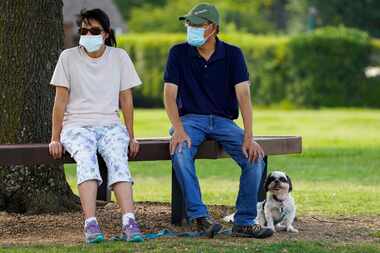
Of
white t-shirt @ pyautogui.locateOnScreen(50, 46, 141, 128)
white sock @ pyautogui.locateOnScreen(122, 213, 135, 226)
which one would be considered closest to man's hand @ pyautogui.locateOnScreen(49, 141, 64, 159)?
white t-shirt @ pyautogui.locateOnScreen(50, 46, 141, 128)

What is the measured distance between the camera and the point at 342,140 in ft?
74.3

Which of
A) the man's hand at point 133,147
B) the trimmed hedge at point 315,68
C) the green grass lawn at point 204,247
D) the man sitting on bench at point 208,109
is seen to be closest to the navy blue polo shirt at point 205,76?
the man sitting on bench at point 208,109

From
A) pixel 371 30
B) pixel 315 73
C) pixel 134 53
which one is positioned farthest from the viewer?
pixel 371 30

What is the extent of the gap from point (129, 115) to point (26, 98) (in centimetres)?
138

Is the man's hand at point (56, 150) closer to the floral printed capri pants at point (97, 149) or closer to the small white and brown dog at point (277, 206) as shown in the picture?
the floral printed capri pants at point (97, 149)

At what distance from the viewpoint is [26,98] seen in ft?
32.2

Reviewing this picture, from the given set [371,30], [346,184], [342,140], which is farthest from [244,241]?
[371,30]

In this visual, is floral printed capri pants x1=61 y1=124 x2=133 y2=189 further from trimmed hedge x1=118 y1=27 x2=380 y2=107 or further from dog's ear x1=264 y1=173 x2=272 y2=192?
trimmed hedge x1=118 y1=27 x2=380 y2=107

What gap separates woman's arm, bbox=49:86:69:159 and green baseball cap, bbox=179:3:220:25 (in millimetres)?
1100

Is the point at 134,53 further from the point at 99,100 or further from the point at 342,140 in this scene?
the point at 99,100

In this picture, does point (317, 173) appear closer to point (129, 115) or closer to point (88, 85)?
point (129, 115)

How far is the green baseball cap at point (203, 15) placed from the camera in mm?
8906

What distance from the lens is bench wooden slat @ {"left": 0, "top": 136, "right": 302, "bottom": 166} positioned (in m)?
8.52

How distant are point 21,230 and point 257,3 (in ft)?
194
